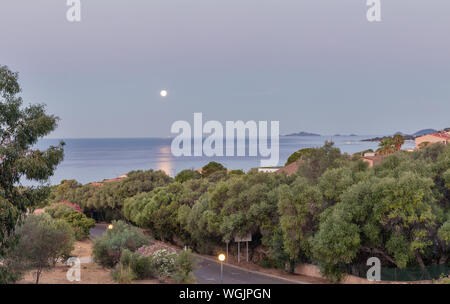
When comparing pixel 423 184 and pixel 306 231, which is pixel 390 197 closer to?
pixel 423 184

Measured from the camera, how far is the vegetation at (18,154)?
12.7 m

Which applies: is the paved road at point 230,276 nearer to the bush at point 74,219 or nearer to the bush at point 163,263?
the bush at point 163,263

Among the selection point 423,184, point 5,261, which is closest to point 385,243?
point 423,184

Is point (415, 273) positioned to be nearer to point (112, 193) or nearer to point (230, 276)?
point (230, 276)

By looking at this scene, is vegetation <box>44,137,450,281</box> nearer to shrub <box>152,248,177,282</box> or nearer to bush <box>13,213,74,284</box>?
bush <box>13,213,74,284</box>

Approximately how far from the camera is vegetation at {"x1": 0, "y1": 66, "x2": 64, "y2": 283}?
1267cm

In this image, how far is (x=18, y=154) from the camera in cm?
1277

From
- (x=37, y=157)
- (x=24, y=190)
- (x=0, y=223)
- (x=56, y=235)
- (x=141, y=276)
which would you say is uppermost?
(x=37, y=157)
